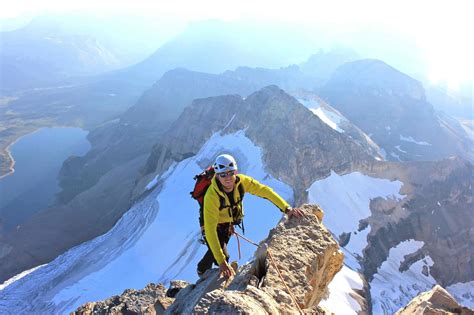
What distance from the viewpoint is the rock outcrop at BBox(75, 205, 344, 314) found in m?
7.32

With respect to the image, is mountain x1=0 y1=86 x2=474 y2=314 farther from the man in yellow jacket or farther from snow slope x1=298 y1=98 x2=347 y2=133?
snow slope x1=298 y1=98 x2=347 y2=133

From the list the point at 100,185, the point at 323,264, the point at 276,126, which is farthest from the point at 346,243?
the point at 100,185

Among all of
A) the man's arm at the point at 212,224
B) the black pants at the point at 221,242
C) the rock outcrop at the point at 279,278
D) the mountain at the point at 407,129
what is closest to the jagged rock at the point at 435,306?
the rock outcrop at the point at 279,278

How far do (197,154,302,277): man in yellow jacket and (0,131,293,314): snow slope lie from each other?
4266 cm

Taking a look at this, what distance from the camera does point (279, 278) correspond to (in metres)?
9.65

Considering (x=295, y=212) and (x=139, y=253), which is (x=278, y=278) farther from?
(x=139, y=253)

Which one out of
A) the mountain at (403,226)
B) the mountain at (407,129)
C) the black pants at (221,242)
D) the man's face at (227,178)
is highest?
the man's face at (227,178)

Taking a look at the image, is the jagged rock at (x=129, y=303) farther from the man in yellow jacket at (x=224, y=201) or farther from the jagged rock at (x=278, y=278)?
the man in yellow jacket at (x=224, y=201)

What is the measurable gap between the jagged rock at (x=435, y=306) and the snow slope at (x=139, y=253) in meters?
40.0

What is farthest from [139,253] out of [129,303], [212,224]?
[212,224]

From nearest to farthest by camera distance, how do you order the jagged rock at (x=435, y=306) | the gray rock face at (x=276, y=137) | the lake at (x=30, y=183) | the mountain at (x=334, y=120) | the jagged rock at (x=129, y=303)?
1. the jagged rock at (x=435, y=306)
2. the jagged rock at (x=129, y=303)
3. the gray rock face at (x=276, y=137)
4. the mountain at (x=334, y=120)
5. the lake at (x=30, y=183)

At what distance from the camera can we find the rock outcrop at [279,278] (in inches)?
288

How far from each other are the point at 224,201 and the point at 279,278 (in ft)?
7.48

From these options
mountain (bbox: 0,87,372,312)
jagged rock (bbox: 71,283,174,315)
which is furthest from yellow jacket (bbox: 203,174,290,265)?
mountain (bbox: 0,87,372,312)
